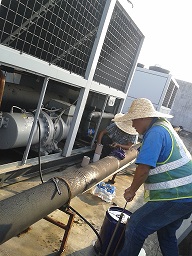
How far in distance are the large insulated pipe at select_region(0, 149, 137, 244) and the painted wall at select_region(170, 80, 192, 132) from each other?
22656 mm

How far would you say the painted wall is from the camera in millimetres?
24438

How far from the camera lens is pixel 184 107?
24.5 m

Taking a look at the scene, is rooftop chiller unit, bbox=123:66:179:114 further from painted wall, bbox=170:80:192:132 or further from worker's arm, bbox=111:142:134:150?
painted wall, bbox=170:80:192:132

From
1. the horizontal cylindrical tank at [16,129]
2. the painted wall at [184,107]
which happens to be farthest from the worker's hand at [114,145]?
the painted wall at [184,107]

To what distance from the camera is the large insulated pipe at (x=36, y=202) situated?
82.5 inches

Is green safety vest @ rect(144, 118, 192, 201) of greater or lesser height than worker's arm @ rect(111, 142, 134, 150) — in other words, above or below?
above

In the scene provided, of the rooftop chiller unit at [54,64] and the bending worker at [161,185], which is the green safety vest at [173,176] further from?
the rooftop chiller unit at [54,64]

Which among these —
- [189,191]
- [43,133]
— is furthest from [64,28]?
[189,191]

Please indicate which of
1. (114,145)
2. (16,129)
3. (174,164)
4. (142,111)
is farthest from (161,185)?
(114,145)

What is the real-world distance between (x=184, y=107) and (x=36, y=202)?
2423cm

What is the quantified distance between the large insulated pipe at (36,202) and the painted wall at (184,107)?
74.3 ft

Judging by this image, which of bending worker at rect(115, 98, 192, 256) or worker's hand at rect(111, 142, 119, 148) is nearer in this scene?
bending worker at rect(115, 98, 192, 256)

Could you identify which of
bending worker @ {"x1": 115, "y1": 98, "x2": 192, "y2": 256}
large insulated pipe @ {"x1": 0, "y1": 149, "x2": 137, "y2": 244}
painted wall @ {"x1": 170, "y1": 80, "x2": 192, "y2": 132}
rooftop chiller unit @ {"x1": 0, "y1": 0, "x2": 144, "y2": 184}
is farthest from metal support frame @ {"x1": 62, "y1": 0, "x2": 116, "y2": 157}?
painted wall @ {"x1": 170, "y1": 80, "x2": 192, "y2": 132}

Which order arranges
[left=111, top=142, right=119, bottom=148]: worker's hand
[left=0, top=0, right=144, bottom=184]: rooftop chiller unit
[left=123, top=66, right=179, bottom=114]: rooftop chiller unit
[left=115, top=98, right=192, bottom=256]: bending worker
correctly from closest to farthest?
[left=115, top=98, right=192, bottom=256]: bending worker
[left=0, top=0, right=144, bottom=184]: rooftop chiller unit
[left=111, top=142, right=119, bottom=148]: worker's hand
[left=123, top=66, right=179, bottom=114]: rooftop chiller unit
